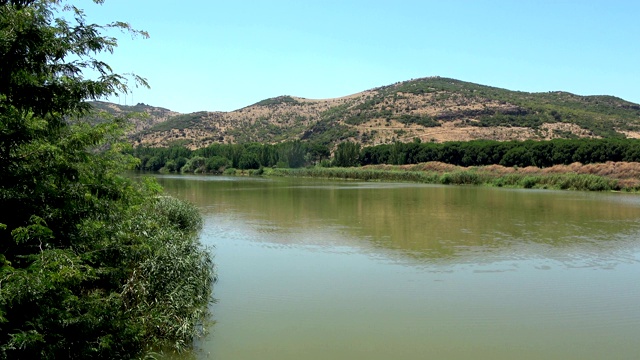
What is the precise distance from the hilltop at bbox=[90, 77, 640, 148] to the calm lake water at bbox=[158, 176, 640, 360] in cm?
7721

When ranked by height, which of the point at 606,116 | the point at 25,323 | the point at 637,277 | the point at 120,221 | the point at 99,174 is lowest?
the point at 637,277

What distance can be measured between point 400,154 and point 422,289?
67557mm

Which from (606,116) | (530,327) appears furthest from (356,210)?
(606,116)

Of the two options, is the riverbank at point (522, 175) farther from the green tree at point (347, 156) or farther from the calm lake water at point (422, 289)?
the calm lake water at point (422, 289)

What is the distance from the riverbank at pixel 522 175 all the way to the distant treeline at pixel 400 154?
77.4 inches

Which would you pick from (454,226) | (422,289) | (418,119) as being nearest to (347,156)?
(418,119)

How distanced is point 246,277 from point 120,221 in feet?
16.5

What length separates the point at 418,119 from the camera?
368 ft

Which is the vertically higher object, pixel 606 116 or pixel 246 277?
pixel 606 116

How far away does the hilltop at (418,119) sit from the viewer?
9969 centimetres

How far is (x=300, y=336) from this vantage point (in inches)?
331

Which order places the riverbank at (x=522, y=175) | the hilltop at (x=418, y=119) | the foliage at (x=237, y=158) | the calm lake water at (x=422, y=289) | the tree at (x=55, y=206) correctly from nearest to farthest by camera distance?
the tree at (x=55, y=206)
the calm lake water at (x=422, y=289)
the riverbank at (x=522, y=175)
the foliage at (x=237, y=158)
the hilltop at (x=418, y=119)

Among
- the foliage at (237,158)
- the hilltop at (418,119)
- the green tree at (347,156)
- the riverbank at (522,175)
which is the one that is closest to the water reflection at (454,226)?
the riverbank at (522,175)

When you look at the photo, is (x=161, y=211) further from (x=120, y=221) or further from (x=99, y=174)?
(x=99, y=174)
